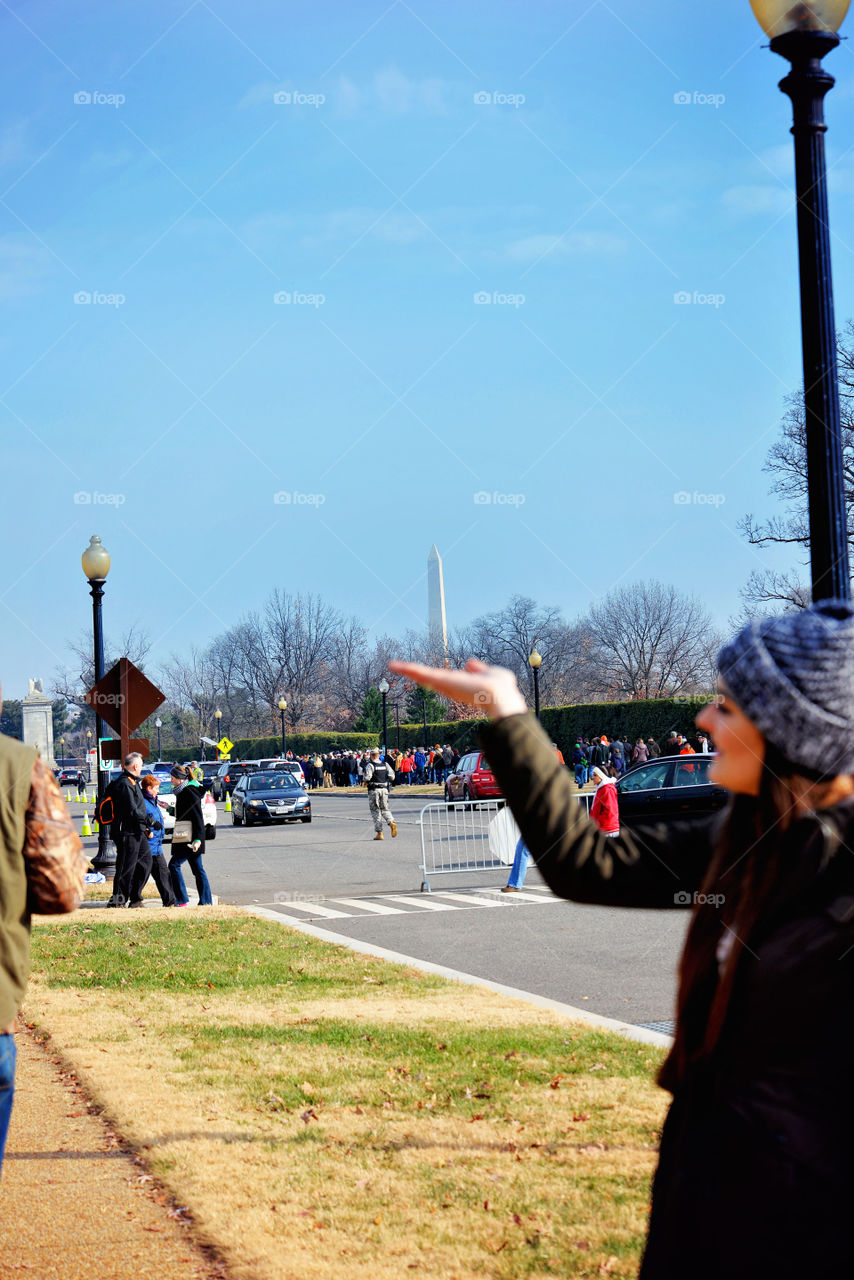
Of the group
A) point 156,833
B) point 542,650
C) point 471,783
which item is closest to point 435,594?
point 542,650

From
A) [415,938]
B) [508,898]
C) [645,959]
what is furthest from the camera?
[508,898]

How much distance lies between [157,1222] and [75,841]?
2.04 meters

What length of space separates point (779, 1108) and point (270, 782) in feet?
113

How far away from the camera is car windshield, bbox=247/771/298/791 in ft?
115

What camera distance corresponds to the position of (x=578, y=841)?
7.05 feet

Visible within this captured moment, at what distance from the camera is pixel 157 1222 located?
483 cm

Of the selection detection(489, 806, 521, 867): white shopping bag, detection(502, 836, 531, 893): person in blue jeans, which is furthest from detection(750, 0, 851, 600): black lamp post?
detection(502, 836, 531, 893): person in blue jeans

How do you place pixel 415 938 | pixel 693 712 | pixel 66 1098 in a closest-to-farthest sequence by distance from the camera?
pixel 66 1098
pixel 415 938
pixel 693 712

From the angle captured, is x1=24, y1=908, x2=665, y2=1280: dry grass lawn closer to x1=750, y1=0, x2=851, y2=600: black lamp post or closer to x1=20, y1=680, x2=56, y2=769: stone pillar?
x1=750, y1=0, x2=851, y2=600: black lamp post

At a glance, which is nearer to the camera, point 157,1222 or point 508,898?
point 157,1222

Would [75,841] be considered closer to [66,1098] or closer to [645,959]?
[66,1098]

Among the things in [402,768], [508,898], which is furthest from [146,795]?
[402,768]

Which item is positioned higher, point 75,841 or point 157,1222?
point 75,841

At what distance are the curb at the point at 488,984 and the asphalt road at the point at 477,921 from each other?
0.59ft
